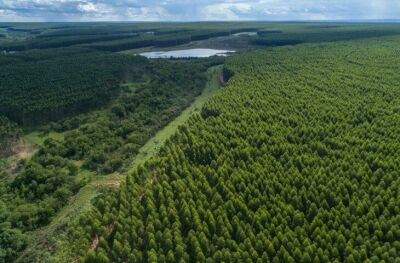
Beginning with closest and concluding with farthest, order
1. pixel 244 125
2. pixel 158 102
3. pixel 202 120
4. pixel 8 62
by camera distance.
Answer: pixel 244 125
pixel 202 120
pixel 158 102
pixel 8 62

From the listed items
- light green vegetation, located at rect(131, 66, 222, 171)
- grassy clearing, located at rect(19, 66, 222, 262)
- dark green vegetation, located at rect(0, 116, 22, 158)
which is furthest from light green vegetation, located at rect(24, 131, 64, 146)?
light green vegetation, located at rect(131, 66, 222, 171)

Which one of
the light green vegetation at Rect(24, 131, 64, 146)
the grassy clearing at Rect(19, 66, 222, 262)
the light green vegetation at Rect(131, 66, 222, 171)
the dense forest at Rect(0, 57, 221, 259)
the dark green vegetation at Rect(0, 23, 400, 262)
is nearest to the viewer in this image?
the dark green vegetation at Rect(0, 23, 400, 262)

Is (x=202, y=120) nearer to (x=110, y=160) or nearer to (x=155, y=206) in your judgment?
(x=110, y=160)

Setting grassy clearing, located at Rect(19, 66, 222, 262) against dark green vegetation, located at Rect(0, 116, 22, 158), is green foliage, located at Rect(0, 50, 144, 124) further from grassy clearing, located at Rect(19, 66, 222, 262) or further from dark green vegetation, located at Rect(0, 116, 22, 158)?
grassy clearing, located at Rect(19, 66, 222, 262)

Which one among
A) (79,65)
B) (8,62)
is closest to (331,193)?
(79,65)

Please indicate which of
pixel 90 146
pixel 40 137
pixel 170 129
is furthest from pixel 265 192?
pixel 40 137

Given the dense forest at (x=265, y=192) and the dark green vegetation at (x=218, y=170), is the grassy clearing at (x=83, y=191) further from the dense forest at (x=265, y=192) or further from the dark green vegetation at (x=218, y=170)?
the dense forest at (x=265, y=192)

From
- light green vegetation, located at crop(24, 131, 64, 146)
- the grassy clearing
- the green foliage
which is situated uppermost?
the green foliage
